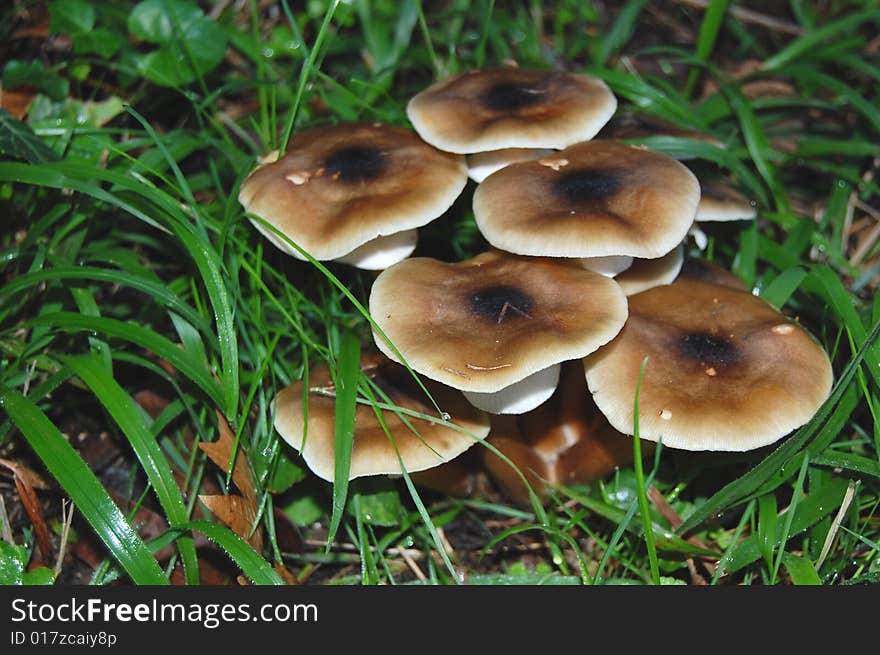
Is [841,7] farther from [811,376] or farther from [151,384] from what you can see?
[151,384]

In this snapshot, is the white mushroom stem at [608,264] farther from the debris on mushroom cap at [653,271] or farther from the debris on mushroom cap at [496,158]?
the debris on mushroom cap at [496,158]

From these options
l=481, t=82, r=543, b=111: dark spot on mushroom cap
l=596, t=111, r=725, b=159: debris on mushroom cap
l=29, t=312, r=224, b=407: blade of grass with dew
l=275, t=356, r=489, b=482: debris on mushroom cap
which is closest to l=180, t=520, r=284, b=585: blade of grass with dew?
l=275, t=356, r=489, b=482: debris on mushroom cap

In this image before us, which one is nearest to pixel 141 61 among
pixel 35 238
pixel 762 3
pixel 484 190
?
pixel 35 238

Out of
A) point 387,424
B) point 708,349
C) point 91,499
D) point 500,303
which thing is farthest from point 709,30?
point 91,499

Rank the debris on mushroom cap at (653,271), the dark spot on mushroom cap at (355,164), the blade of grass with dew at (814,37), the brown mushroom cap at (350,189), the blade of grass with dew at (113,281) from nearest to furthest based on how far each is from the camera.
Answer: the brown mushroom cap at (350,189), the blade of grass with dew at (113,281), the dark spot on mushroom cap at (355,164), the debris on mushroom cap at (653,271), the blade of grass with dew at (814,37)

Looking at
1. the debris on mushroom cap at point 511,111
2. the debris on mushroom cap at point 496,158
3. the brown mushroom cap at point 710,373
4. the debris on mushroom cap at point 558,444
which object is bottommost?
the debris on mushroom cap at point 558,444

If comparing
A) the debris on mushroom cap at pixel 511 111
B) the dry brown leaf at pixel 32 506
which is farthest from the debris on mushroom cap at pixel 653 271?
the dry brown leaf at pixel 32 506

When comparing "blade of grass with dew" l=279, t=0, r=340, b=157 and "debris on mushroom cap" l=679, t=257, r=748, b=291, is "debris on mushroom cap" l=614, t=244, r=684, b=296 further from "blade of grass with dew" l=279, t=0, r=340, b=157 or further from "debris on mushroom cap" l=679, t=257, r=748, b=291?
"blade of grass with dew" l=279, t=0, r=340, b=157
